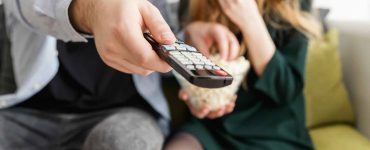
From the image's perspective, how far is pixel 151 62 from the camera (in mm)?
435

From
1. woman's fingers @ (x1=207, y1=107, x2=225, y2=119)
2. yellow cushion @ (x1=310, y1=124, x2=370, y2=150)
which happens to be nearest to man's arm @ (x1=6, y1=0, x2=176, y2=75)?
woman's fingers @ (x1=207, y1=107, x2=225, y2=119)

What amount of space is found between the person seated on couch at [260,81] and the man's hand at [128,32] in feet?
0.96

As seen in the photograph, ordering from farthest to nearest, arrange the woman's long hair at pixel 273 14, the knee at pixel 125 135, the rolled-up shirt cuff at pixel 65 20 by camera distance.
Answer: the woman's long hair at pixel 273 14 → the knee at pixel 125 135 → the rolled-up shirt cuff at pixel 65 20

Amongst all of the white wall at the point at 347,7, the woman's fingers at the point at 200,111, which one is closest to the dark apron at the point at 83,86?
the woman's fingers at the point at 200,111

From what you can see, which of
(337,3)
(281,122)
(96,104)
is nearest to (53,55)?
(96,104)

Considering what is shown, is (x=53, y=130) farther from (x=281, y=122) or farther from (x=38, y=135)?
(x=281, y=122)

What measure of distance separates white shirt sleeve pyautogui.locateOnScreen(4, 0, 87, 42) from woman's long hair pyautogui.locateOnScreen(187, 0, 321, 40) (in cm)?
36

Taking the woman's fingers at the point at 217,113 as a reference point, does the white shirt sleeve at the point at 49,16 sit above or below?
above

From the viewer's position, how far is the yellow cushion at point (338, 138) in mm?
816

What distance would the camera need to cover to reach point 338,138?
0.86m

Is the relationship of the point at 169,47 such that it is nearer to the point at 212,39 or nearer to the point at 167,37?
the point at 167,37

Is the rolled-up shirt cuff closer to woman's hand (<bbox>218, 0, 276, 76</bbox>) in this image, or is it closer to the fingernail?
the fingernail

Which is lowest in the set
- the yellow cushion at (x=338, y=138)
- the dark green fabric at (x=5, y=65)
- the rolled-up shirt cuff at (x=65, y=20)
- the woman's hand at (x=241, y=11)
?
the yellow cushion at (x=338, y=138)

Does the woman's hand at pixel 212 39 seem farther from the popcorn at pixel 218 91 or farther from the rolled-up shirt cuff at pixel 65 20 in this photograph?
the rolled-up shirt cuff at pixel 65 20
